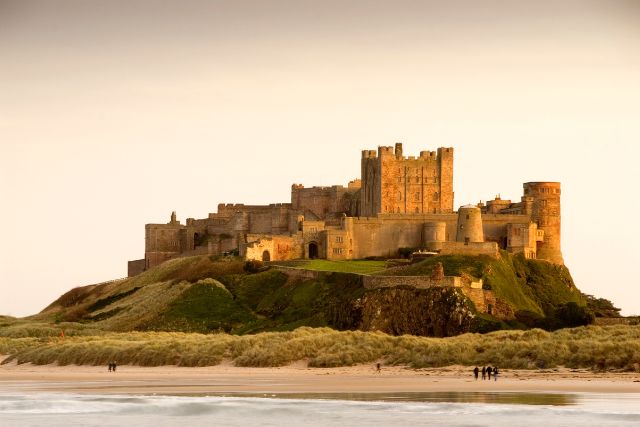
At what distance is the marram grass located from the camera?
219 feet

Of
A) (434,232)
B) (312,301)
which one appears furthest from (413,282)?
(434,232)

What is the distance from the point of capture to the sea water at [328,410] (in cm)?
4597

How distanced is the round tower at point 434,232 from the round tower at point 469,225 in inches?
63.3

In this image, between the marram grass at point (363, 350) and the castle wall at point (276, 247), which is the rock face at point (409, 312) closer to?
the marram grass at point (363, 350)

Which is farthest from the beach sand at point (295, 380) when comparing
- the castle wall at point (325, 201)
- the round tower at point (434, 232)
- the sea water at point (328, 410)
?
the castle wall at point (325, 201)

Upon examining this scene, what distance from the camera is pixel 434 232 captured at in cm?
10844

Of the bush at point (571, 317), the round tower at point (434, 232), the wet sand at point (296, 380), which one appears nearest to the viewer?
the wet sand at point (296, 380)

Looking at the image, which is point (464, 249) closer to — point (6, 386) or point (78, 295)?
point (78, 295)

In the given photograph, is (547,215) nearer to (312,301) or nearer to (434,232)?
(434,232)

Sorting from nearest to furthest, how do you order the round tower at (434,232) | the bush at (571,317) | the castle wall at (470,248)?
the bush at (571,317)
the castle wall at (470,248)
the round tower at (434,232)

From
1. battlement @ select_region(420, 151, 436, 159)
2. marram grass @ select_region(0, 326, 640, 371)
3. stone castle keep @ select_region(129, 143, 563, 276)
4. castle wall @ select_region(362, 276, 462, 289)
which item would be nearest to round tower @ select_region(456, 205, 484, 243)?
stone castle keep @ select_region(129, 143, 563, 276)

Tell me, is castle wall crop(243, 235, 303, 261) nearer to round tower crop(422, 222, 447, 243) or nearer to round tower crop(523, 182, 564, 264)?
round tower crop(422, 222, 447, 243)

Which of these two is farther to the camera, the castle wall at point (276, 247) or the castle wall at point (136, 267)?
the castle wall at point (136, 267)

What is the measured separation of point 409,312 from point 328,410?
134 ft
